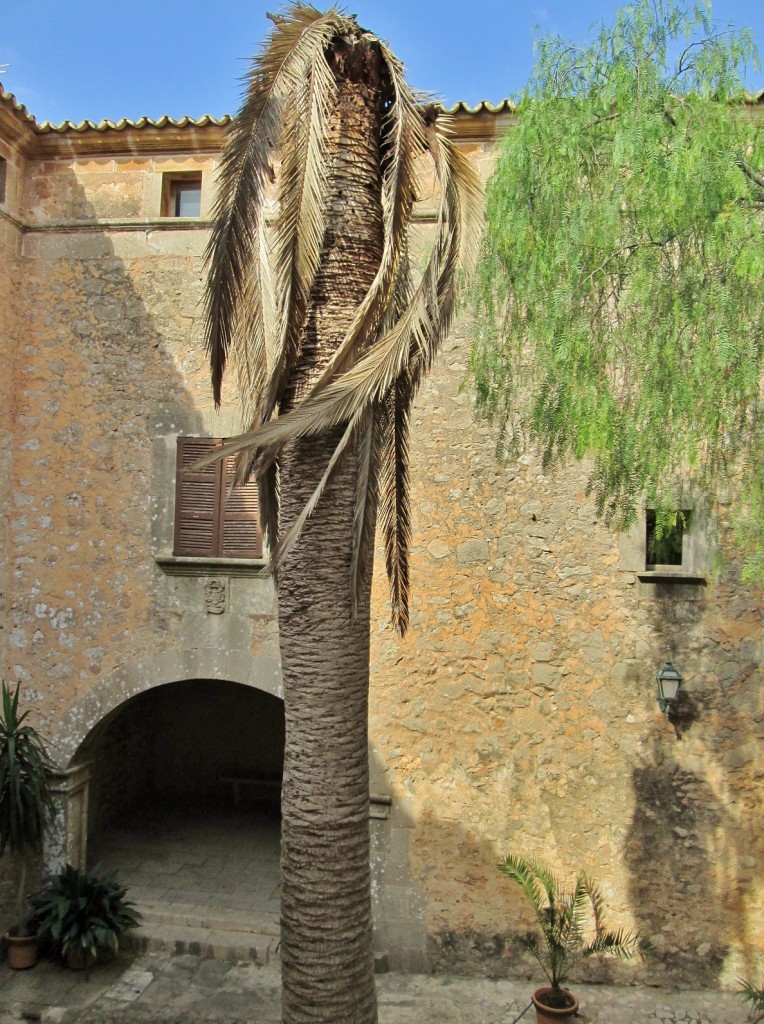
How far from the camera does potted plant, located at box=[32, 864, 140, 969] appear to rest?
740cm

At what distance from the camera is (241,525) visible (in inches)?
318

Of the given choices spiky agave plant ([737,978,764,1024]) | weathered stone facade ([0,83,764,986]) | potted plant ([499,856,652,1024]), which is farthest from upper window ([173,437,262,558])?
spiky agave plant ([737,978,764,1024])

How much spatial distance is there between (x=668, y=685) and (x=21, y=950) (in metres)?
6.06

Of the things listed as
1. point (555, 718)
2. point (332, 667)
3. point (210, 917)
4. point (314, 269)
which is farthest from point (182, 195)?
point (210, 917)

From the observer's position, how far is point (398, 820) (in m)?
7.66

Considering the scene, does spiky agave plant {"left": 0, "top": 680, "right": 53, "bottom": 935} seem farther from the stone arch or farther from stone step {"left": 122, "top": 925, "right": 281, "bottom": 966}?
stone step {"left": 122, "top": 925, "right": 281, "bottom": 966}

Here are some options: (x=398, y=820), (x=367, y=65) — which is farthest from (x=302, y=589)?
(x=398, y=820)

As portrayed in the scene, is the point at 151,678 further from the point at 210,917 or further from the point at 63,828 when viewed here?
the point at 210,917

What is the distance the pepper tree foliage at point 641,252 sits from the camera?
4.61m

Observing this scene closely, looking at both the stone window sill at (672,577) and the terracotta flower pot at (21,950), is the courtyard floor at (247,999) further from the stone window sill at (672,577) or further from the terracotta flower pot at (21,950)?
the stone window sill at (672,577)

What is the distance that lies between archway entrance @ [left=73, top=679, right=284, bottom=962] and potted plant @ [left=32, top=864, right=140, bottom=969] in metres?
0.48

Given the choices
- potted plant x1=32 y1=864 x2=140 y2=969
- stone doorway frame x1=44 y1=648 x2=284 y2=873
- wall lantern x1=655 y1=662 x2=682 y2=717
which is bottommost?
potted plant x1=32 y1=864 x2=140 y2=969

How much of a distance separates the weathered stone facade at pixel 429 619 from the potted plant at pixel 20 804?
584mm

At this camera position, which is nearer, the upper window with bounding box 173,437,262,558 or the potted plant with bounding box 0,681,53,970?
the potted plant with bounding box 0,681,53,970
